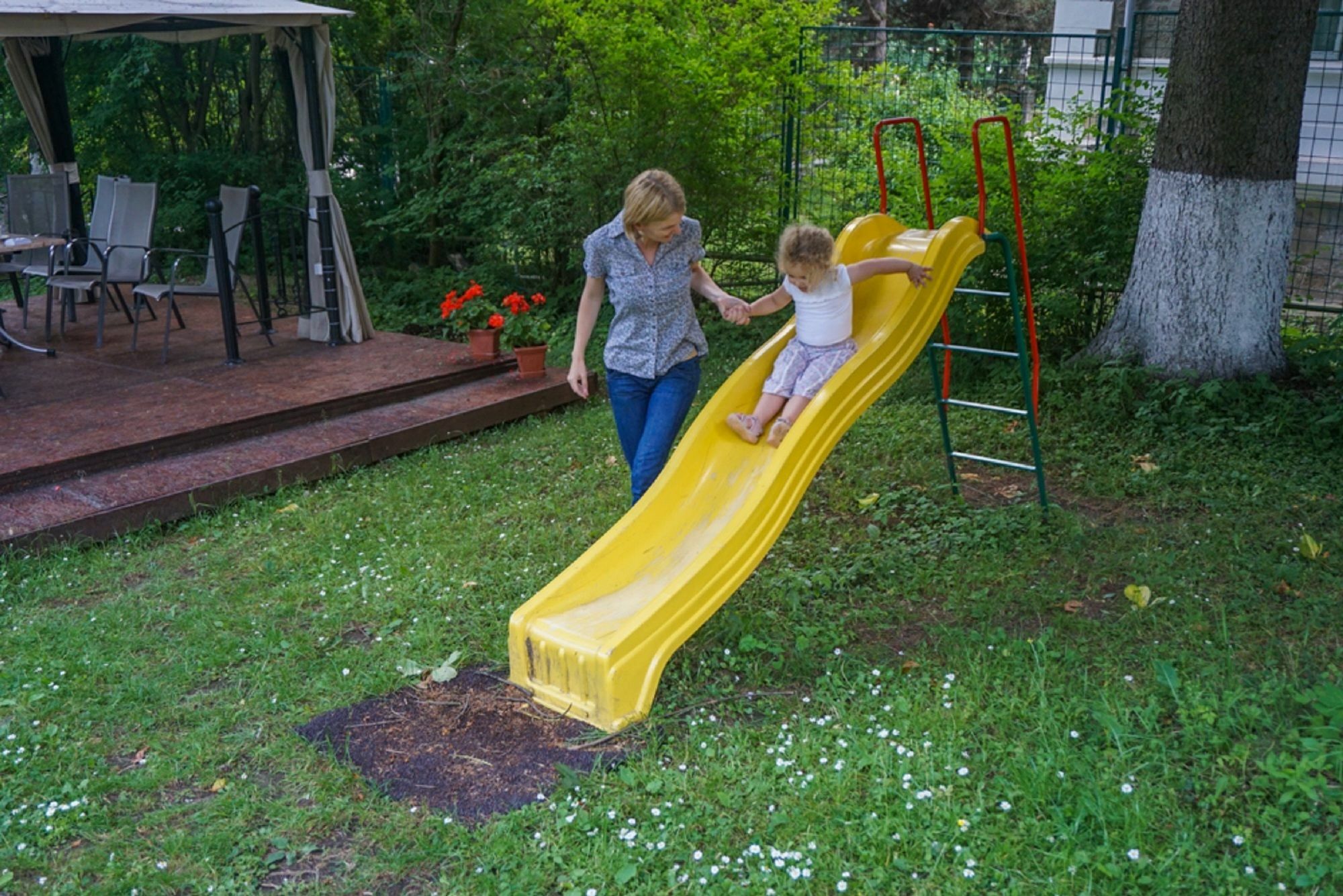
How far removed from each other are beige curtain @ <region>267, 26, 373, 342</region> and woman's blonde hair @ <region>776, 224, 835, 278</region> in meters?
4.80

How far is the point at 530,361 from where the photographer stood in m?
7.83

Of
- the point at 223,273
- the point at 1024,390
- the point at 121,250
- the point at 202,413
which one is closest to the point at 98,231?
the point at 121,250

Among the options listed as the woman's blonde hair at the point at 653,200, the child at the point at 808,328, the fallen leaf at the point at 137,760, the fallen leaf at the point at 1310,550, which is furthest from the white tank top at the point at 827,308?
the fallen leaf at the point at 137,760

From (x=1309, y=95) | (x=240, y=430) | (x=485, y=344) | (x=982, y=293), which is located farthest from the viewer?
(x=1309, y=95)

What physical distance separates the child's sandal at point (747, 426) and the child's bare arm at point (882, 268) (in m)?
0.69

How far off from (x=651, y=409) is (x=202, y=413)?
3.48 metres

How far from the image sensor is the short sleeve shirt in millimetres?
4324

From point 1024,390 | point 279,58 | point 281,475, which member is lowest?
point 281,475

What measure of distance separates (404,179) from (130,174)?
3.18m

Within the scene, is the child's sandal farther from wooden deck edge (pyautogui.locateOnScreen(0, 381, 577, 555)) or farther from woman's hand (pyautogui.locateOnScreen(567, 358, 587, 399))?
wooden deck edge (pyautogui.locateOnScreen(0, 381, 577, 555))

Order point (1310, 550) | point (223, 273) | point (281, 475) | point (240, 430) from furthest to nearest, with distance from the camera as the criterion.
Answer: point (223, 273), point (240, 430), point (281, 475), point (1310, 550)

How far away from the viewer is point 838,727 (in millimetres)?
3600

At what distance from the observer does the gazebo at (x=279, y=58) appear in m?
7.23

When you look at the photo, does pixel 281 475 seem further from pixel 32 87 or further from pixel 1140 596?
pixel 32 87
